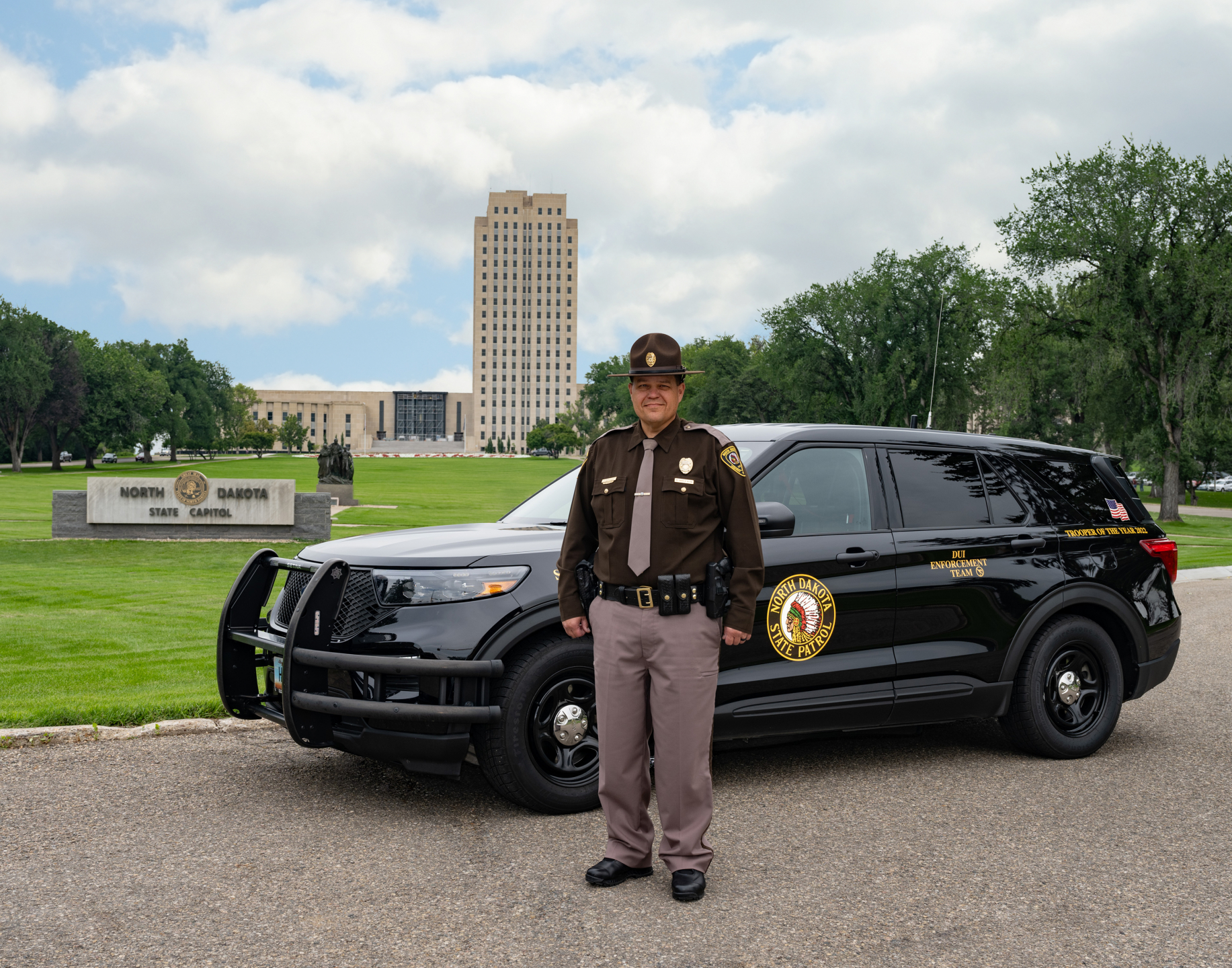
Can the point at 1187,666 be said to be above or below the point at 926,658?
below

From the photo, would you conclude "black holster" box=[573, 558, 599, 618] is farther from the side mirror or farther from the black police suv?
the side mirror

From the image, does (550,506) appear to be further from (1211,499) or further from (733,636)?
(1211,499)

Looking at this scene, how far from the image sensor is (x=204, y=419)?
105m

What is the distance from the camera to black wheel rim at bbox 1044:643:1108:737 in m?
5.83

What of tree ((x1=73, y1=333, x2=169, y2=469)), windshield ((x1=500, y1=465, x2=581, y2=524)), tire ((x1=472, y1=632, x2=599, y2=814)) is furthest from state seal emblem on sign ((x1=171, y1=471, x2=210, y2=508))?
tree ((x1=73, y1=333, x2=169, y2=469))

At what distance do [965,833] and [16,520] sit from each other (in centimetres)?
2867

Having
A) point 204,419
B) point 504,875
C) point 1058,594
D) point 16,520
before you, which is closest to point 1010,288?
point 16,520

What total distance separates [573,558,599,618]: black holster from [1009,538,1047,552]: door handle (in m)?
2.79

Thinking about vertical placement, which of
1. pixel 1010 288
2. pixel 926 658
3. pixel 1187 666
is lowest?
pixel 1187 666

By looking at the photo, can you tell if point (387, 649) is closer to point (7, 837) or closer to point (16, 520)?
point (7, 837)

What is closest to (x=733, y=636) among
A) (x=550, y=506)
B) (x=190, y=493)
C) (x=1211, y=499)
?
(x=550, y=506)

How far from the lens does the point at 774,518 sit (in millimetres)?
4551

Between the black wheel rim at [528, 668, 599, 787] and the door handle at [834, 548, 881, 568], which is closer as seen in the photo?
the black wheel rim at [528, 668, 599, 787]

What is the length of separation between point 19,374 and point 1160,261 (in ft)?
224
